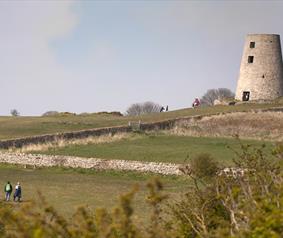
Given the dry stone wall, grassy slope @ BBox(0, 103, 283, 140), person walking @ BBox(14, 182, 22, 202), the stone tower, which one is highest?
the stone tower

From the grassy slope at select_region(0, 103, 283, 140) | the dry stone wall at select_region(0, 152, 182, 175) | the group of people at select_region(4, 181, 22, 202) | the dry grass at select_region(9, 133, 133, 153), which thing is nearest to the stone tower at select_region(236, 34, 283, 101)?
the grassy slope at select_region(0, 103, 283, 140)

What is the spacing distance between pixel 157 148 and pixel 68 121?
15047 mm

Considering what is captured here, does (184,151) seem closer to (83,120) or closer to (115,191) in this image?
(115,191)

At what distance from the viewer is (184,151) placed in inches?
1721

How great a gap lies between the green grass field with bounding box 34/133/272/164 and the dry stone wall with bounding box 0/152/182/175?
1793 mm

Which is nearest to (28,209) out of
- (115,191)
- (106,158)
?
(115,191)

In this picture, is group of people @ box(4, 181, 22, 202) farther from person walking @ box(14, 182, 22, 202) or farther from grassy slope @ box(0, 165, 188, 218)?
grassy slope @ box(0, 165, 188, 218)

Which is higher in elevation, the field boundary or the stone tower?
the stone tower

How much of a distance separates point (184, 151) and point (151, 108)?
98.1 m

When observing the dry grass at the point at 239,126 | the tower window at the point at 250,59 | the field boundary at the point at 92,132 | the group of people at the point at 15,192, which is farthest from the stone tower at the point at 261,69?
the group of people at the point at 15,192

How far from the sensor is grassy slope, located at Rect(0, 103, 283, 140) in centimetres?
5438

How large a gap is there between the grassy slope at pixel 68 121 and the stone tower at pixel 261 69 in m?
4.47

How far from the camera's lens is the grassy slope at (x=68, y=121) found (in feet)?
178

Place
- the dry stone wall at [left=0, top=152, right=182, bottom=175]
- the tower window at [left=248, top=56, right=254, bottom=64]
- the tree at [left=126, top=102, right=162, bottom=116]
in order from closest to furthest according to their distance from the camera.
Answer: the dry stone wall at [left=0, top=152, right=182, bottom=175] → the tower window at [left=248, top=56, right=254, bottom=64] → the tree at [left=126, top=102, right=162, bottom=116]
